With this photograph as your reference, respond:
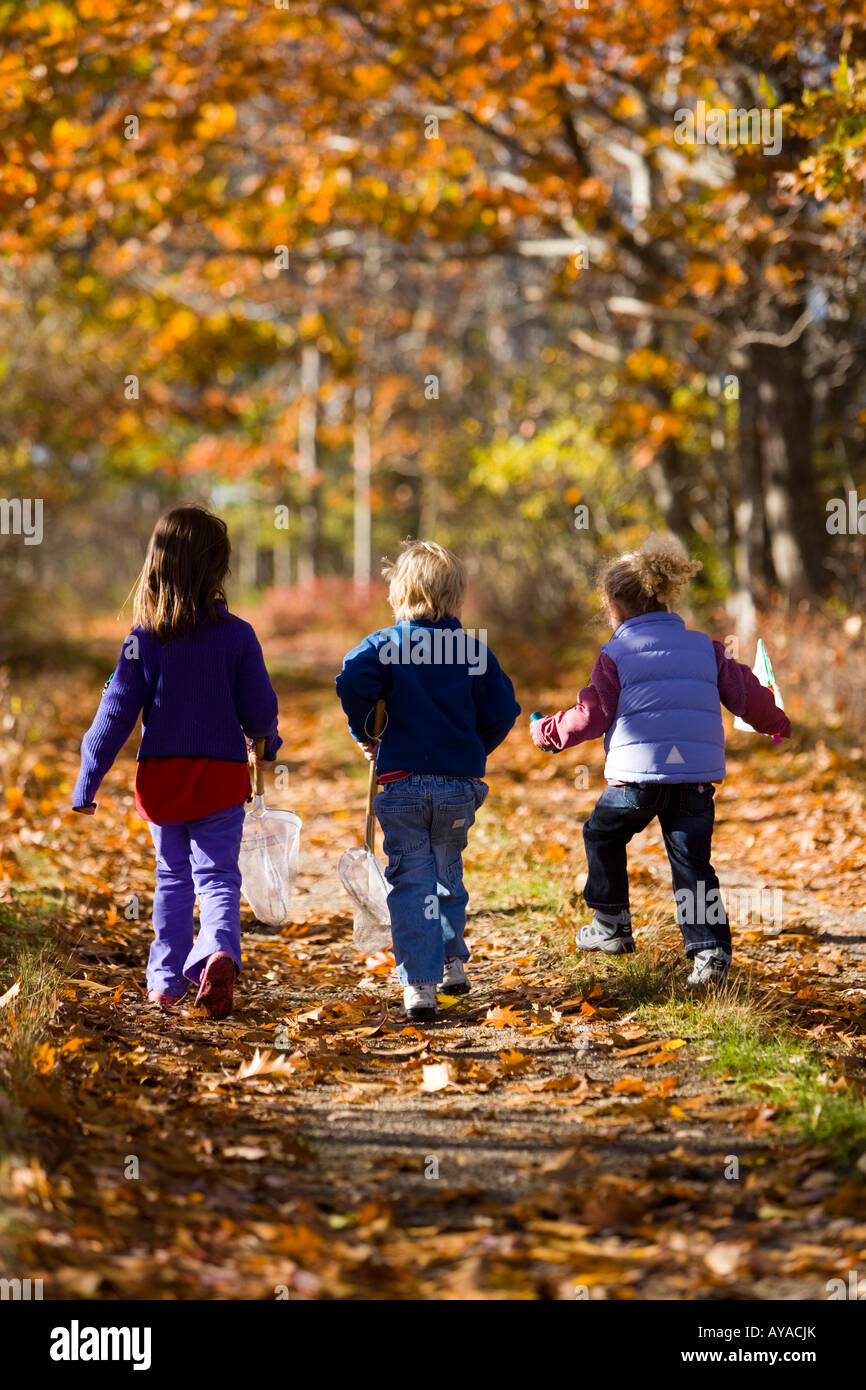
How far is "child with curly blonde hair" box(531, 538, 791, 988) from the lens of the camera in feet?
15.6

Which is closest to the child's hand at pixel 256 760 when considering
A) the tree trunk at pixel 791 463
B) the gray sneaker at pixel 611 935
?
the gray sneaker at pixel 611 935

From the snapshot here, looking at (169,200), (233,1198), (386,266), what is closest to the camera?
(233,1198)

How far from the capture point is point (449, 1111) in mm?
3805

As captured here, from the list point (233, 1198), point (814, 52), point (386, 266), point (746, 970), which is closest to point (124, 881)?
point (746, 970)

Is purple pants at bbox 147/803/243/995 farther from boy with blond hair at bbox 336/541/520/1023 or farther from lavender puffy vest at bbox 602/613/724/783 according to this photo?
lavender puffy vest at bbox 602/613/724/783

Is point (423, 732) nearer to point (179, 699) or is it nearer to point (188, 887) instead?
point (179, 699)

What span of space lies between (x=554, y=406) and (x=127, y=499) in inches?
1310

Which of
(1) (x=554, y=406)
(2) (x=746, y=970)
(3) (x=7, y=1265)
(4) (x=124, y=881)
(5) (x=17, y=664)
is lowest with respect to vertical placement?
(3) (x=7, y=1265)

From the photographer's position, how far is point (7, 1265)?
2.63 m

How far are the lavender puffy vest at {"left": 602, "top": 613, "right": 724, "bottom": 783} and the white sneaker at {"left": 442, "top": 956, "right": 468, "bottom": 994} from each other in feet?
3.05

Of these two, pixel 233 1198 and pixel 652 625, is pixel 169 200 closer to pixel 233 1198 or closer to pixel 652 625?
pixel 652 625

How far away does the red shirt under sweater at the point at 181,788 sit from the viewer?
4.73 meters

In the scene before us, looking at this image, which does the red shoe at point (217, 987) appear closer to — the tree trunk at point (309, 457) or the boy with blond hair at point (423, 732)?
the boy with blond hair at point (423, 732)

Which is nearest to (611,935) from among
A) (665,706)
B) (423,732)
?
(665,706)
